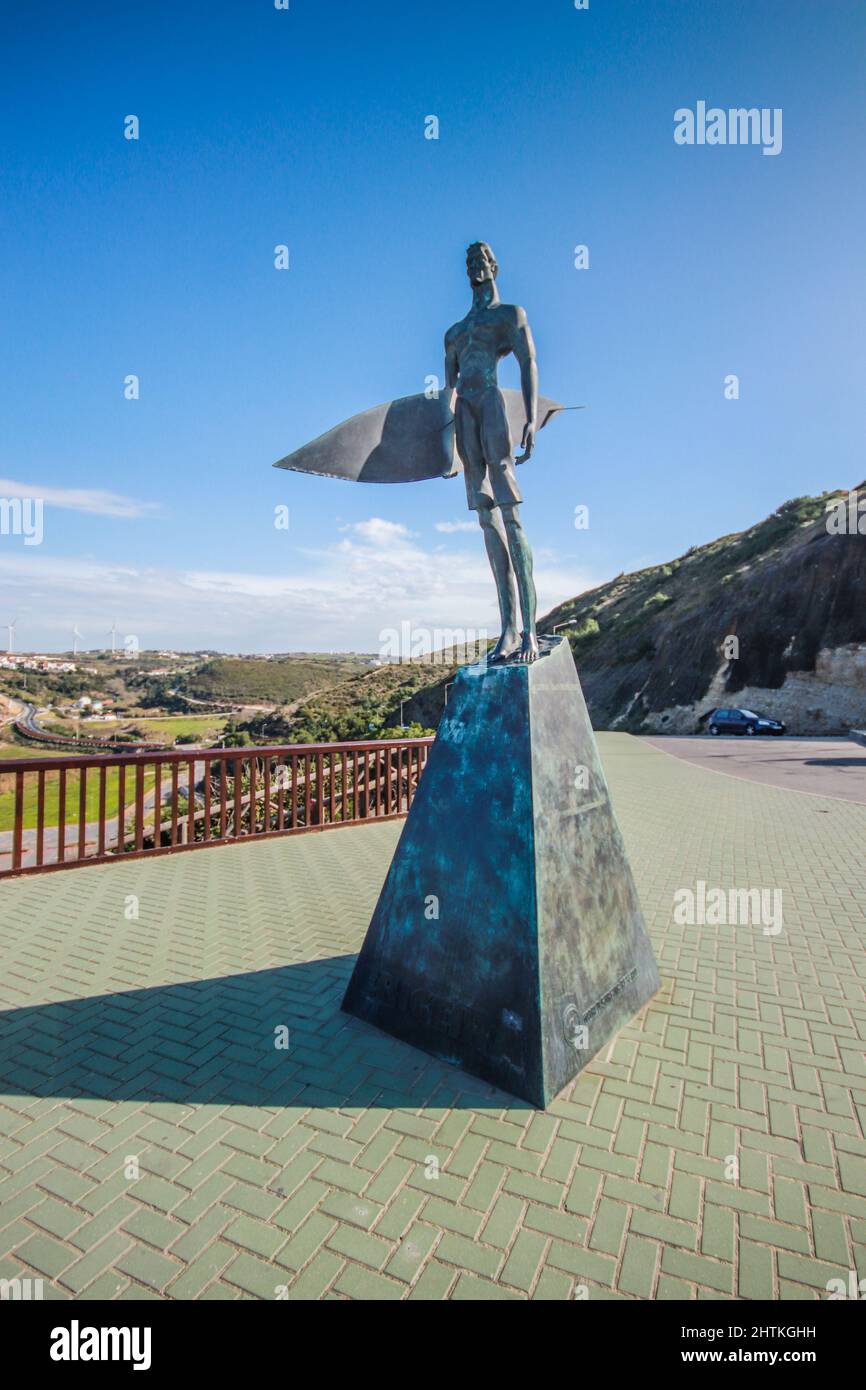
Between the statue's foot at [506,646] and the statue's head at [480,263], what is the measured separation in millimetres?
2325

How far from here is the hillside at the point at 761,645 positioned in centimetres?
3025

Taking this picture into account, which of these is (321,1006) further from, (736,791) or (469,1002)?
(736,791)

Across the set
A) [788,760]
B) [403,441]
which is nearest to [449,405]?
[403,441]

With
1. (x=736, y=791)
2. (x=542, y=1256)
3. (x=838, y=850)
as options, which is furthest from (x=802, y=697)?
(x=542, y=1256)

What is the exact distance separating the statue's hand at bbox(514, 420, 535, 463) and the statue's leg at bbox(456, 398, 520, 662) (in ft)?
0.85

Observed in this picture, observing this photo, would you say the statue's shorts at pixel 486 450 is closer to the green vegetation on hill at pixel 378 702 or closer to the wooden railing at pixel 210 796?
the wooden railing at pixel 210 796

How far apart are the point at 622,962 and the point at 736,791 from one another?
10768 mm

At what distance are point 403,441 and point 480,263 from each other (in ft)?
3.99

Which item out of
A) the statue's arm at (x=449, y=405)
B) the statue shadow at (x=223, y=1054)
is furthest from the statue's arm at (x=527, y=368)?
the statue shadow at (x=223, y=1054)

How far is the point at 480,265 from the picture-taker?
13.9ft

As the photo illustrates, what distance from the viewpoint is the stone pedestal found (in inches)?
131

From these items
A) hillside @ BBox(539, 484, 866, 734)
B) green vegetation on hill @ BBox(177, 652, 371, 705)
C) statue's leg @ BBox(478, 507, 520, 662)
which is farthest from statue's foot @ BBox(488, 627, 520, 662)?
green vegetation on hill @ BBox(177, 652, 371, 705)

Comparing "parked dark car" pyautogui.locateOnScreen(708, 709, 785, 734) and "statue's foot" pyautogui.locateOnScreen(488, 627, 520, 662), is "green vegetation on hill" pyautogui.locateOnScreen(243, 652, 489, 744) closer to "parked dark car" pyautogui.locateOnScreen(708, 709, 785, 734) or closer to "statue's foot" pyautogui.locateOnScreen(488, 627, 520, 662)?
"parked dark car" pyautogui.locateOnScreen(708, 709, 785, 734)

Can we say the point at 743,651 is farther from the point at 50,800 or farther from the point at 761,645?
the point at 50,800
